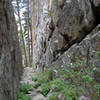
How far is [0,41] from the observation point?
3.29 m

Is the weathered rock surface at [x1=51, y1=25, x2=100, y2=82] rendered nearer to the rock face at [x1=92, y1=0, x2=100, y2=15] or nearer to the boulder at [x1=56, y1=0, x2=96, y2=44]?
→ the boulder at [x1=56, y1=0, x2=96, y2=44]

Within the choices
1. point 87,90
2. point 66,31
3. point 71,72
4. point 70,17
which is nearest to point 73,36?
point 66,31

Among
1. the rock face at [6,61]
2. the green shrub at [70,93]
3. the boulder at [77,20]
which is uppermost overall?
the boulder at [77,20]

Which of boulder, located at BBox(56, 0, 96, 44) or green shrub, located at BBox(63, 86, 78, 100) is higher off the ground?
boulder, located at BBox(56, 0, 96, 44)

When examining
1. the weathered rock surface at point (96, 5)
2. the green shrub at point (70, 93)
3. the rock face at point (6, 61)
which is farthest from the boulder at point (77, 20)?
the rock face at point (6, 61)

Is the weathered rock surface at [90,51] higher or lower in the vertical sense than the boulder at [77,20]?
lower

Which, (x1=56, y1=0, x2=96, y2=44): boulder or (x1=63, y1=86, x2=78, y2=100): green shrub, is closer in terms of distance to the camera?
(x1=63, y1=86, x2=78, y2=100): green shrub

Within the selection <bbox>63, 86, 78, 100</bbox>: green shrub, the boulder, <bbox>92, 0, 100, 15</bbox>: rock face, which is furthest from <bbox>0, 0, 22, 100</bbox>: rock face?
<bbox>92, 0, 100, 15</bbox>: rock face

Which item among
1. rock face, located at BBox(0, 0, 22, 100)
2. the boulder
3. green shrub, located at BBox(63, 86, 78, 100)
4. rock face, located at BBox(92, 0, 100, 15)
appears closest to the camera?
rock face, located at BBox(0, 0, 22, 100)

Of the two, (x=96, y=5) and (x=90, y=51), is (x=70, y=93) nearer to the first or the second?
(x=90, y=51)

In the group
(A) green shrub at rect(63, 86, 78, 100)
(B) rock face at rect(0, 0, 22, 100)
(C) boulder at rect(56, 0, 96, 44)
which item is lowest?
(A) green shrub at rect(63, 86, 78, 100)

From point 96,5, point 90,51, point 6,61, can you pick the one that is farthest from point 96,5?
point 6,61

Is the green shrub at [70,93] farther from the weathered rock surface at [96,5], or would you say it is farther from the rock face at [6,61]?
the weathered rock surface at [96,5]

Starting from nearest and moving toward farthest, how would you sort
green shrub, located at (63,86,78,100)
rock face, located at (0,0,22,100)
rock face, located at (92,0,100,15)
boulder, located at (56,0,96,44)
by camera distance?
rock face, located at (0,0,22,100) → green shrub, located at (63,86,78,100) → rock face, located at (92,0,100,15) → boulder, located at (56,0,96,44)
